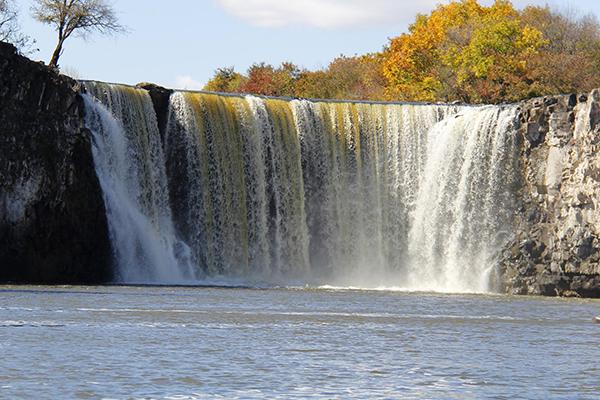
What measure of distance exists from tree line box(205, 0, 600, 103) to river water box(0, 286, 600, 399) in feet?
124

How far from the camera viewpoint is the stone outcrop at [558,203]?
5225 cm

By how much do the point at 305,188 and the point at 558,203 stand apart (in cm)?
955

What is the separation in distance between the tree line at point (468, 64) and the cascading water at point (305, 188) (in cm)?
1993

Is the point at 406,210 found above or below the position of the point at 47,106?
below

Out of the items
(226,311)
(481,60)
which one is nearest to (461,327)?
(226,311)

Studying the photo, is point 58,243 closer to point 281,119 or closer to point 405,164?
point 281,119

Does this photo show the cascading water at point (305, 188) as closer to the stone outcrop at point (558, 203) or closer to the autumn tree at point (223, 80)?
the stone outcrop at point (558, 203)

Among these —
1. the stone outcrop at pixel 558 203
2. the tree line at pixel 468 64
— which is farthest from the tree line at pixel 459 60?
the stone outcrop at pixel 558 203

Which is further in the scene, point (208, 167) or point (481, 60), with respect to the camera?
point (481, 60)

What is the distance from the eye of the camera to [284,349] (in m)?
27.1

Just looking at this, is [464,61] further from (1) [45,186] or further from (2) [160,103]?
(1) [45,186]

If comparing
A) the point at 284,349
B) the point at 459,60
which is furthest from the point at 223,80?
the point at 284,349

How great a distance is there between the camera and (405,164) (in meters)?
58.2

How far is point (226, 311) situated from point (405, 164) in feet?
75.1
